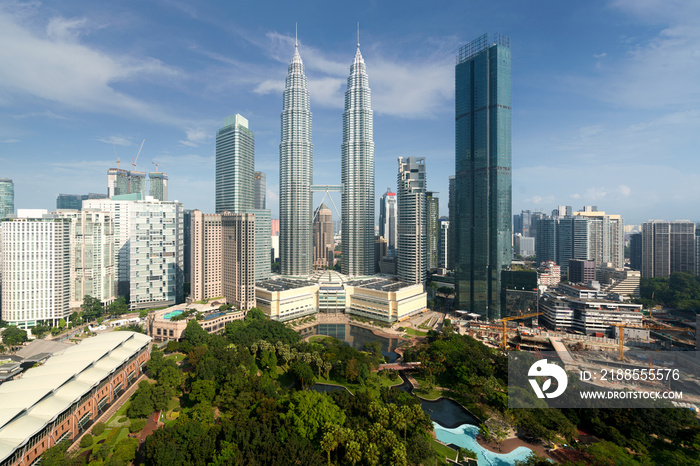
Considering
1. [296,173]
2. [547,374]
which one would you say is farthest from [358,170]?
[547,374]

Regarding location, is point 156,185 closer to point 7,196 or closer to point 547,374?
point 7,196

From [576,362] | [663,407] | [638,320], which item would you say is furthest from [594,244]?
[663,407]

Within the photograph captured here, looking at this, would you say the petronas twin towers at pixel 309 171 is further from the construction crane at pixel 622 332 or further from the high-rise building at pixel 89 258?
the construction crane at pixel 622 332

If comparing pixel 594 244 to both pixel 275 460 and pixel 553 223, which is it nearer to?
pixel 553 223

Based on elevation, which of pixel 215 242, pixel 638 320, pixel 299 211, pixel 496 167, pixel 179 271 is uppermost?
pixel 496 167

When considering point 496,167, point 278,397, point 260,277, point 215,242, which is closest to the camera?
point 278,397

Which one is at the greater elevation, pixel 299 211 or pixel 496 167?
pixel 496 167

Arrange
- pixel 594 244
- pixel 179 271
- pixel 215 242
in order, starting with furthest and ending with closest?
pixel 594 244, pixel 179 271, pixel 215 242
